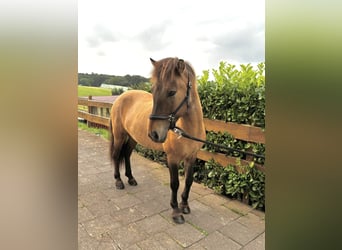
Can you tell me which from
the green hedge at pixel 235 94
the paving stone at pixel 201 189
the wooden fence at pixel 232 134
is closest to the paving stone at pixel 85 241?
the paving stone at pixel 201 189

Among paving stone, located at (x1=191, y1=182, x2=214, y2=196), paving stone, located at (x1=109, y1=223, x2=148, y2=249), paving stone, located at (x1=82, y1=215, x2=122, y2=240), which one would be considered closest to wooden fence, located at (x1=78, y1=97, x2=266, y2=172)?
paving stone, located at (x1=191, y1=182, x2=214, y2=196)

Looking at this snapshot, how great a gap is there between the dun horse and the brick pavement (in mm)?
147

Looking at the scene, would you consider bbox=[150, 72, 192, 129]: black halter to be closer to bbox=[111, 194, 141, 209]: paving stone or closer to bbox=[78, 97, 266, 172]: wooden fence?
bbox=[78, 97, 266, 172]: wooden fence

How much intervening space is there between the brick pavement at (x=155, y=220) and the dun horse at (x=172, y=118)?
5.8 inches

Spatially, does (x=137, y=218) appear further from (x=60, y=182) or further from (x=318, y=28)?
(x=318, y=28)

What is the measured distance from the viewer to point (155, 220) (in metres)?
1.95

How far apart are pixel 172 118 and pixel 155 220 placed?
39.2 inches

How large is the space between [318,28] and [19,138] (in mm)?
551

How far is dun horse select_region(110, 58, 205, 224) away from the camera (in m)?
1.58

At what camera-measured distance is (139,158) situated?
3.86 m

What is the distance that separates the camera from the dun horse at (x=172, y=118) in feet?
5.19

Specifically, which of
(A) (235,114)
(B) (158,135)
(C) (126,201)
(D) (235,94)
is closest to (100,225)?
(C) (126,201)

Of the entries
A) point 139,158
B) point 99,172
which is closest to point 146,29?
point 99,172

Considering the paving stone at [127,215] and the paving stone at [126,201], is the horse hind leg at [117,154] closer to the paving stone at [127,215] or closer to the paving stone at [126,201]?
the paving stone at [126,201]
